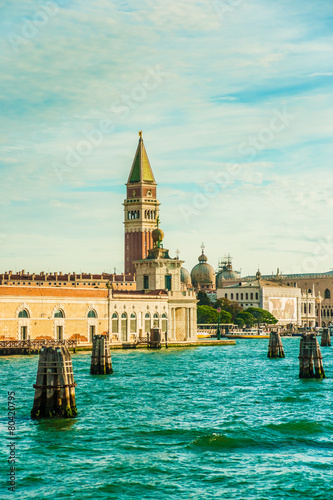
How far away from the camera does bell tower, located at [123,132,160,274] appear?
477ft

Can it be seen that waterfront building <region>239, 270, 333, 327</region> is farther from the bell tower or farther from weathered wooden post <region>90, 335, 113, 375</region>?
weathered wooden post <region>90, 335, 113, 375</region>

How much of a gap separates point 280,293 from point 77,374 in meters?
114

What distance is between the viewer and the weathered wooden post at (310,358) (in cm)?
4479

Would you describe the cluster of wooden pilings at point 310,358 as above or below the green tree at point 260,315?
below

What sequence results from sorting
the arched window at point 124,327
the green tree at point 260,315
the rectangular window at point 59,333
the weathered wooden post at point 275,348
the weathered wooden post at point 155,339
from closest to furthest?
1. the weathered wooden post at point 275,348
2. the rectangular window at point 59,333
3. the weathered wooden post at point 155,339
4. the arched window at point 124,327
5. the green tree at point 260,315

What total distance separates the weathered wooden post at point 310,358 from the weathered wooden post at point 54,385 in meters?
18.7

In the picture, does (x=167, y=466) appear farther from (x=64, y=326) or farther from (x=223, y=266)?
(x=223, y=266)

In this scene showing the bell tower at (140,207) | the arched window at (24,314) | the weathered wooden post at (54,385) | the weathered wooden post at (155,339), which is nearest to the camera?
the weathered wooden post at (54,385)

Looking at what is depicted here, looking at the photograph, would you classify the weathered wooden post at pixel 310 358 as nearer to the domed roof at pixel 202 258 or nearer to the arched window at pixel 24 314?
the arched window at pixel 24 314

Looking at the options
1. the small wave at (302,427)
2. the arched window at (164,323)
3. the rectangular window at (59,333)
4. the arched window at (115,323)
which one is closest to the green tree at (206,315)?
the arched window at (164,323)

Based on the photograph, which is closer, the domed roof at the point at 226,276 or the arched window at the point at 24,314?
the arched window at the point at 24,314

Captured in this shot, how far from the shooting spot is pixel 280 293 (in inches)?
6294

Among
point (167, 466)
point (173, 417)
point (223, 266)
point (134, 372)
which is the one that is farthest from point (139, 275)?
point (223, 266)

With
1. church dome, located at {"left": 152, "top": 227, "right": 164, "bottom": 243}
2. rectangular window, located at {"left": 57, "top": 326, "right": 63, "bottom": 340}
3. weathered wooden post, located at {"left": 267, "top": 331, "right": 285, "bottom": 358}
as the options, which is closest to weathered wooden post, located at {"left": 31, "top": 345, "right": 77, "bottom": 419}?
weathered wooden post, located at {"left": 267, "top": 331, "right": 285, "bottom": 358}
